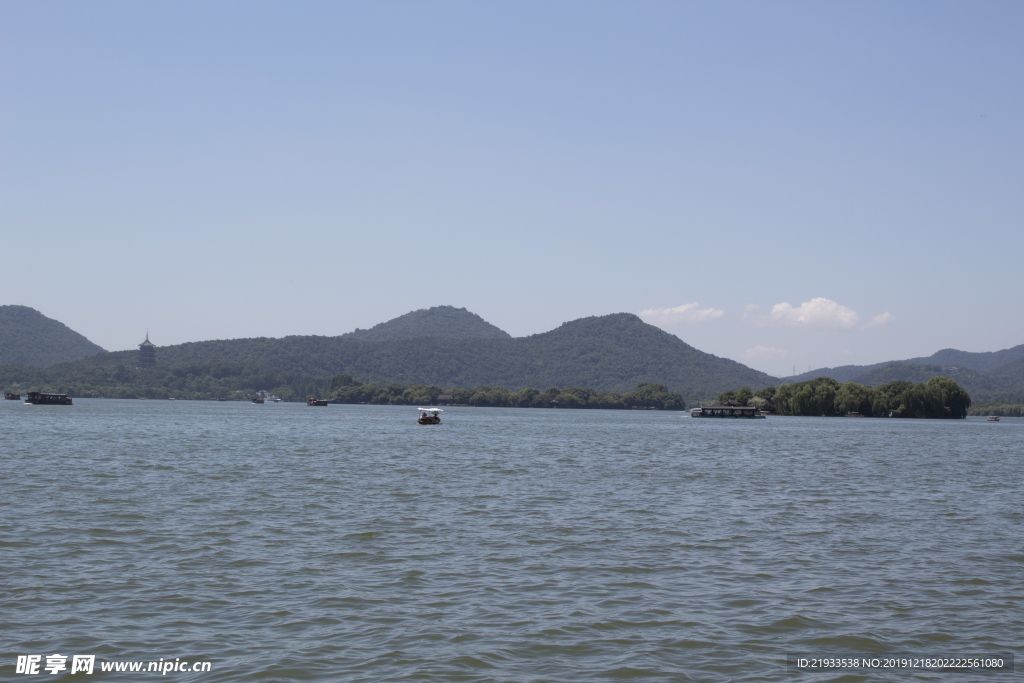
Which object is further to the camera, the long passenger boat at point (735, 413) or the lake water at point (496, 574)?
the long passenger boat at point (735, 413)

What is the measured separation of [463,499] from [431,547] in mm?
11081

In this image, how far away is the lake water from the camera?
13656mm

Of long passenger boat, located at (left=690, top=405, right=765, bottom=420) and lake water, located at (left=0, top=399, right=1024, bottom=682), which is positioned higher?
long passenger boat, located at (left=690, top=405, right=765, bottom=420)

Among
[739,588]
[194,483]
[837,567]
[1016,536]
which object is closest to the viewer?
[739,588]

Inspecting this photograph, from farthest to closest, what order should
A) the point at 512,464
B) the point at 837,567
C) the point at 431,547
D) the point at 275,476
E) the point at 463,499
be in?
the point at 512,464
the point at 275,476
the point at 463,499
the point at 431,547
the point at 837,567

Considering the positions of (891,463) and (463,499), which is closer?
(463,499)

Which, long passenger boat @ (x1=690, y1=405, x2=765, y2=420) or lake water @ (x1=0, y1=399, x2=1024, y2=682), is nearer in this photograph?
lake water @ (x1=0, y1=399, x2=1024, y2=682)

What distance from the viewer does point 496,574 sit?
765 inches

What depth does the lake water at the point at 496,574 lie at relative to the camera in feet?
44.8

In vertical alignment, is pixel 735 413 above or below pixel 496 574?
above

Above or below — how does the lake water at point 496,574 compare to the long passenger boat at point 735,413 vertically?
below

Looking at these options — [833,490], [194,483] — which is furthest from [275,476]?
[833,490]

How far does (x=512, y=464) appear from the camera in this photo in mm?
53062

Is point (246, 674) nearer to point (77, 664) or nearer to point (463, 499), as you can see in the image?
point (77, 664)
